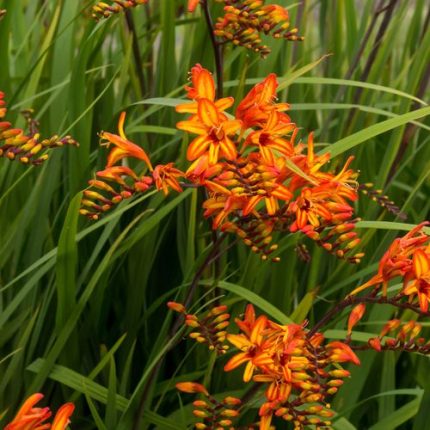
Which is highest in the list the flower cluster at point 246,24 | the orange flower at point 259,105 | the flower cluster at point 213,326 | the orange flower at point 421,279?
the flower cluster at point 246,24

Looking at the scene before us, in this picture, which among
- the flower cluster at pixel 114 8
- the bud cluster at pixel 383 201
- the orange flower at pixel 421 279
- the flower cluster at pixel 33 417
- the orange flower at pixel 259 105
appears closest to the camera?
the flower cluster at pixel 33 417

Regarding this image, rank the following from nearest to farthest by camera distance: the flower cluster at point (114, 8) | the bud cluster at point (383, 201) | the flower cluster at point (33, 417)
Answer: the flower cluster at point (33, 417) → the flower cluster at point (114, 8) → the bud cluster at point (383, 201)

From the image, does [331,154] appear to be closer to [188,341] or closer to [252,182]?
[252,182]

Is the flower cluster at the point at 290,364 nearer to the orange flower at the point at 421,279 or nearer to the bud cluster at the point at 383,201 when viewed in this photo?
the orange flower at the point at 421,279

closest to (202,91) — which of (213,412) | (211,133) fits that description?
(211,133)

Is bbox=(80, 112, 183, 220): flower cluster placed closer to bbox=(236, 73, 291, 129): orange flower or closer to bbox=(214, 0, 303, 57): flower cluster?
bbox=(236, 73, 291, 129): orange flower

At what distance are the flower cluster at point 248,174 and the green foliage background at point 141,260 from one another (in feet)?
0.42

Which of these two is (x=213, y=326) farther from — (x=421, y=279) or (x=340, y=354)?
(x=421, y=279)

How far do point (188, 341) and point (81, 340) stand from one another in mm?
208

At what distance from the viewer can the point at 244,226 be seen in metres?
1.50

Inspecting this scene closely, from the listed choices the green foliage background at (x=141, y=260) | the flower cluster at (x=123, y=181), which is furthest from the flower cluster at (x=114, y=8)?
the flower cluster at (x=123, y=181)

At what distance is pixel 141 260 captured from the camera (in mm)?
1833

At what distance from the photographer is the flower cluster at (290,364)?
133 cm

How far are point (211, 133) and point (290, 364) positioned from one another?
34cm
